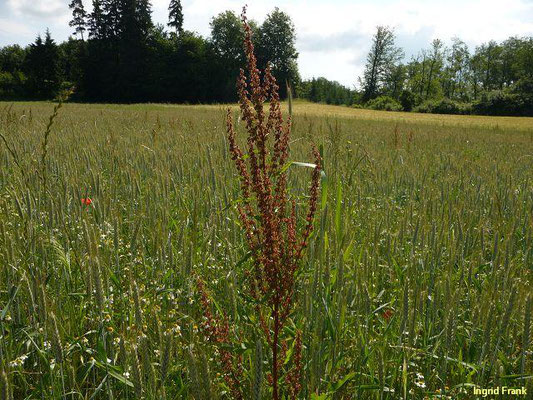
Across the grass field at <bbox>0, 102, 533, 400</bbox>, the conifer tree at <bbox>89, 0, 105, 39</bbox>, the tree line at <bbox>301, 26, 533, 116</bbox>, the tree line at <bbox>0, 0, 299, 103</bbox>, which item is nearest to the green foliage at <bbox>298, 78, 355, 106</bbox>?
the tree line at <bbox>301, 26, 533, 116</bbox>

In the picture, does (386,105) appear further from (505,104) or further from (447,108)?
(505,104)

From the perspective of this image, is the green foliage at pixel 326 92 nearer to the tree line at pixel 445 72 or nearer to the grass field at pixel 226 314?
the tree line at pixel 445 72

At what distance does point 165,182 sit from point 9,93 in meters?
60.6

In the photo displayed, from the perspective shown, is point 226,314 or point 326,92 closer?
point 226,314

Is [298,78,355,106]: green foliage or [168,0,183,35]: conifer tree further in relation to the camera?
[298,78,355,106]: green foliage

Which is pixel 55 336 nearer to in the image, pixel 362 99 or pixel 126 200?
pixel 126 200

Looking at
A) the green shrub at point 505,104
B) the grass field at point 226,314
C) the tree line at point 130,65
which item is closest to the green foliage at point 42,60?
the tree line at point 130,65

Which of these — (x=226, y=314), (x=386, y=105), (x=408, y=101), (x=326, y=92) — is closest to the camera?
(x=226, y=314)

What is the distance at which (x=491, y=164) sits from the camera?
6254 mm

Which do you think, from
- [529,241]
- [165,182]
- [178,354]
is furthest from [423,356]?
[165,182]

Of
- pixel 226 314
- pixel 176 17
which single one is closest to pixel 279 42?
pixel 176 17

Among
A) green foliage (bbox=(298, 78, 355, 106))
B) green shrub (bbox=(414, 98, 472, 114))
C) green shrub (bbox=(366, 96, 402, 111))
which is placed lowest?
green shrub (bbox=(414, 98, 472, 114))

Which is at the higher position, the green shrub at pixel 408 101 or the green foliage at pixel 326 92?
the green foliage at pixel 326 92

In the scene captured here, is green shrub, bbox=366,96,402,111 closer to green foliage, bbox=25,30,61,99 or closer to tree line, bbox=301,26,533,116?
tree line, bbox=301,26,533,116
